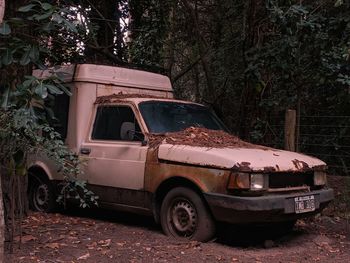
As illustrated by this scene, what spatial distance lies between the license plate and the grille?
8.0 inches

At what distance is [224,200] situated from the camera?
6246 millimetres

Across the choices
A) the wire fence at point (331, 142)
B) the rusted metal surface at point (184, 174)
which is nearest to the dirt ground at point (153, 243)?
the rusted metal surface at point (184, 174)

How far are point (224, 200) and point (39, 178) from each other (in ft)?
11.5

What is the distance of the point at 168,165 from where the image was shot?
681 centimetres

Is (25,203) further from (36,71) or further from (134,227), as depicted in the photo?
(36,71)

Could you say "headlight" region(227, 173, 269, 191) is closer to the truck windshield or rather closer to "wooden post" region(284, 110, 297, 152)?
the truck windshield

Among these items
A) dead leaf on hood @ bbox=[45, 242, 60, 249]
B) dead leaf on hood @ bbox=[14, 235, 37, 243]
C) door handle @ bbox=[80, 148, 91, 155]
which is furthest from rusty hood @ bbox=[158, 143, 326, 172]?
dead leaf on hood @ bbox=[14, 235, 37, 243]

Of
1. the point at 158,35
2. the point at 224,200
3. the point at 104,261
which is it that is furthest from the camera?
the point at 158,35

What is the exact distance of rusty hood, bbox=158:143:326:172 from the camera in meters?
6.23

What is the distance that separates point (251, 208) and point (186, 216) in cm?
95

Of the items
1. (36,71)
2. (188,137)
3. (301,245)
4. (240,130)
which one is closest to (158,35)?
(240,130)

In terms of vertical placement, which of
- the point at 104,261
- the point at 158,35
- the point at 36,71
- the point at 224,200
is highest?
the point at 158,35

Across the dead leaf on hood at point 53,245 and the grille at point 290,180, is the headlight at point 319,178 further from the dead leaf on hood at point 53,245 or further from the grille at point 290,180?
the dead leaf on hood at point 53,245

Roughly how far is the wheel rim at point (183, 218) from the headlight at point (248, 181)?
0.69 m
